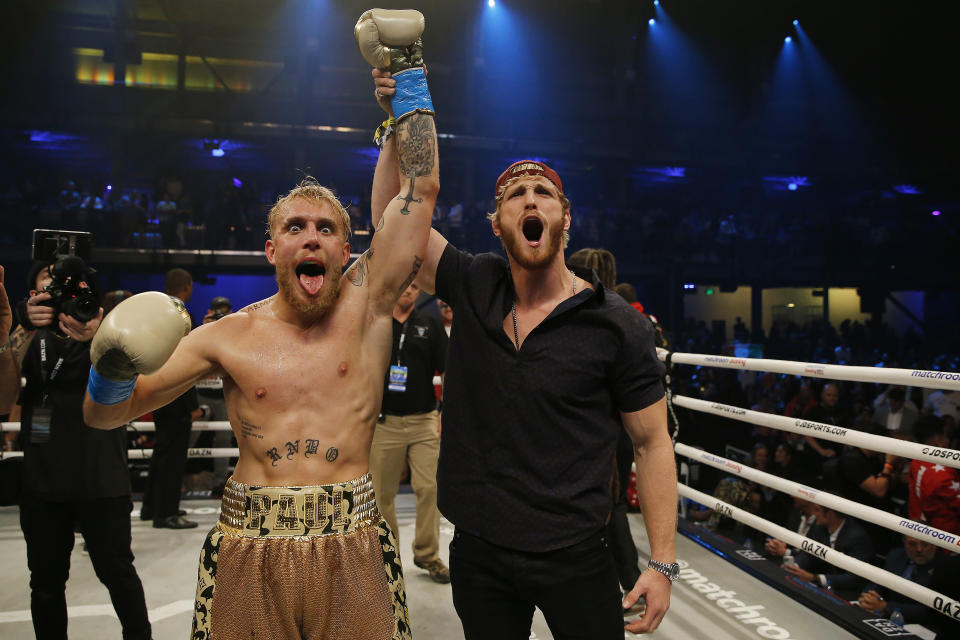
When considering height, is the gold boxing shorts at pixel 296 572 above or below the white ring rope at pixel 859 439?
below

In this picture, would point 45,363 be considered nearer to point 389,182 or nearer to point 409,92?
point 389,182

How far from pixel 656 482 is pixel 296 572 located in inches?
35.2

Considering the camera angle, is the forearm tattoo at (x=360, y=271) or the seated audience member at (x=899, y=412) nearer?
the forearm tattoo at (x=360, y=271)

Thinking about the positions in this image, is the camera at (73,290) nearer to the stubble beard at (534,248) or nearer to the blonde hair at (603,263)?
the stubble beard at (534,248)

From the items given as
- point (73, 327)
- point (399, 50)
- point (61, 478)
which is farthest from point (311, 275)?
point (61, 478)

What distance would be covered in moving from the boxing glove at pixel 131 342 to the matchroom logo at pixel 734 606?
7.49 feet

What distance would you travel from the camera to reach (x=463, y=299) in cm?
184

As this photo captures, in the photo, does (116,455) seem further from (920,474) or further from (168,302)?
(920,474)

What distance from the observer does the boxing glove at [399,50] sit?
184 centimetres

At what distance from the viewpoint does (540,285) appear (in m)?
1.81

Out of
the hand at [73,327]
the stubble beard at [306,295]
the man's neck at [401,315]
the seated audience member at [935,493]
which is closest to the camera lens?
the stubble beard at [306,295]

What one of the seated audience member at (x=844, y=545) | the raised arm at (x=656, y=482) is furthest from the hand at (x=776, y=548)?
the raised arm at (x=656, y=482)

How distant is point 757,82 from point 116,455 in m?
20.1

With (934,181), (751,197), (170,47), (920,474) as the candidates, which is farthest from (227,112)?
(934,181)
